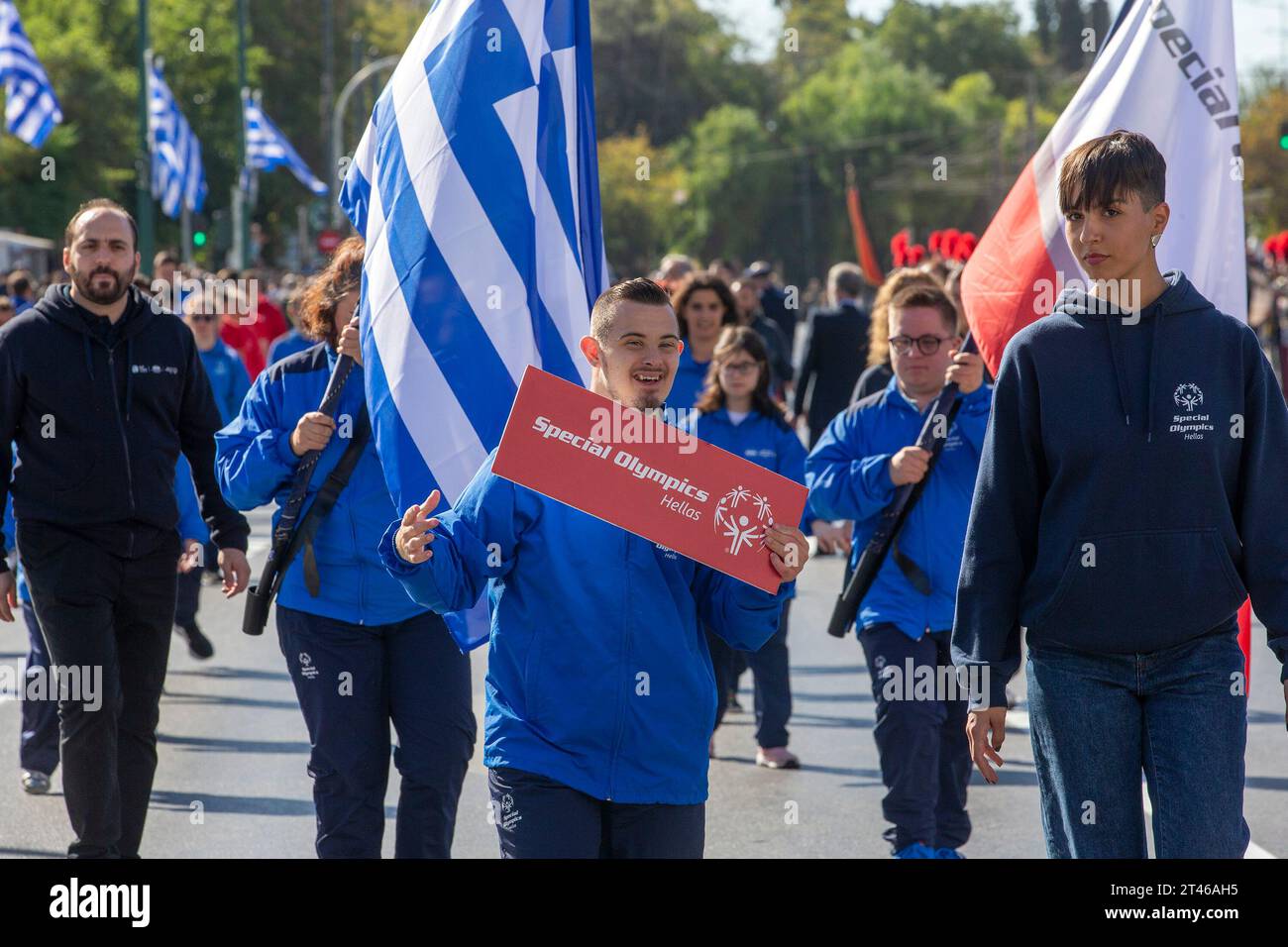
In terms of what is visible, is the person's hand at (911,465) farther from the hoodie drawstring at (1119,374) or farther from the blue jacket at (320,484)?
the hoodie drawstring at (1119,374)

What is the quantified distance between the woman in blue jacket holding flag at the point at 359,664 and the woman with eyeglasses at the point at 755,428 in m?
2.95

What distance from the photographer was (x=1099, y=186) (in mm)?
3988

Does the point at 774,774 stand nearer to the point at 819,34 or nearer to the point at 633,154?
the point at 633,154

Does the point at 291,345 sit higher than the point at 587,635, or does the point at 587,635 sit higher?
the point at 291,345

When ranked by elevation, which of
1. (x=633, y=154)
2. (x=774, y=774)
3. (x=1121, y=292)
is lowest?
(x=774, y=774)

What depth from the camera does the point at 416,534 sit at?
13.0 feet

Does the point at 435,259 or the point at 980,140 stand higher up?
the point at 980,140

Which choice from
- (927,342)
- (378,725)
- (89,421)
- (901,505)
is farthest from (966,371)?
(89,421)

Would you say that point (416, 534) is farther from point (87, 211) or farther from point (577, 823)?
point (87, 211)

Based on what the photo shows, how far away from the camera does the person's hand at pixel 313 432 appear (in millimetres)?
5547

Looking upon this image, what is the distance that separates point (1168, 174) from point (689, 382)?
12.3 ft
